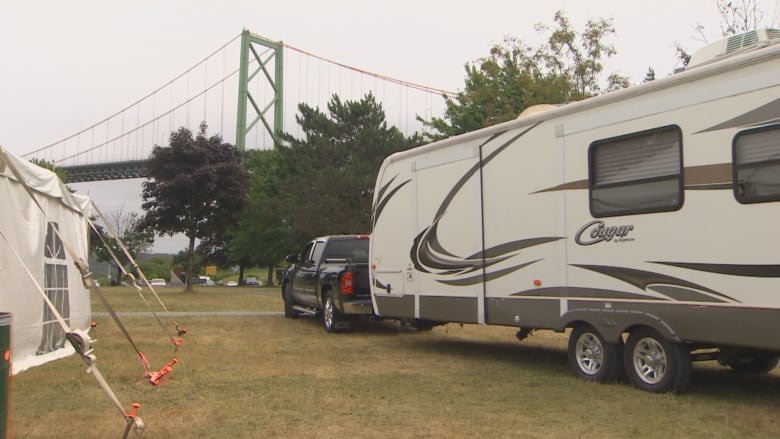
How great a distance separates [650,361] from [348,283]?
608cm

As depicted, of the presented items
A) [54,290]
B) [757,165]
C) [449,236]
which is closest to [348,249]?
[449,236]

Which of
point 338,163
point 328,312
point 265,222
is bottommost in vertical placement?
point 328,312

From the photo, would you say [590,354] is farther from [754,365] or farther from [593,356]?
[754,365]

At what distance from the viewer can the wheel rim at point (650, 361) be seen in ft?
21.6

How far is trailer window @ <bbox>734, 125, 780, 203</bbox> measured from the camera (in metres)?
5.61

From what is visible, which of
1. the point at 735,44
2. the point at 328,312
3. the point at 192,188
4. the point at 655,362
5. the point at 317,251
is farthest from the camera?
the point at 192,188

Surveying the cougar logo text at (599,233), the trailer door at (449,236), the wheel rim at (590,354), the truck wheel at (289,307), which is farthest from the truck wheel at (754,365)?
the truck wheel at (289,307)

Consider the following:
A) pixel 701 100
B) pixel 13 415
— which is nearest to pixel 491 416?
pixel 701 100

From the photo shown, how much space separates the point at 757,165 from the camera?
5730 mm

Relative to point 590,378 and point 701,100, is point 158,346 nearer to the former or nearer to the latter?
point 590,378

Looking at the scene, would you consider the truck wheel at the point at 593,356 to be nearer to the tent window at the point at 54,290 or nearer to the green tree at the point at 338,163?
the tent window at the point at 54,290

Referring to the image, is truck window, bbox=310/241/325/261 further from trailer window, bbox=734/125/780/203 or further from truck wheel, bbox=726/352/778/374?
trailer window, bbox=734/125/780/203

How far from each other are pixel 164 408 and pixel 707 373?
19.4 feet

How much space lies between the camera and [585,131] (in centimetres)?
732
